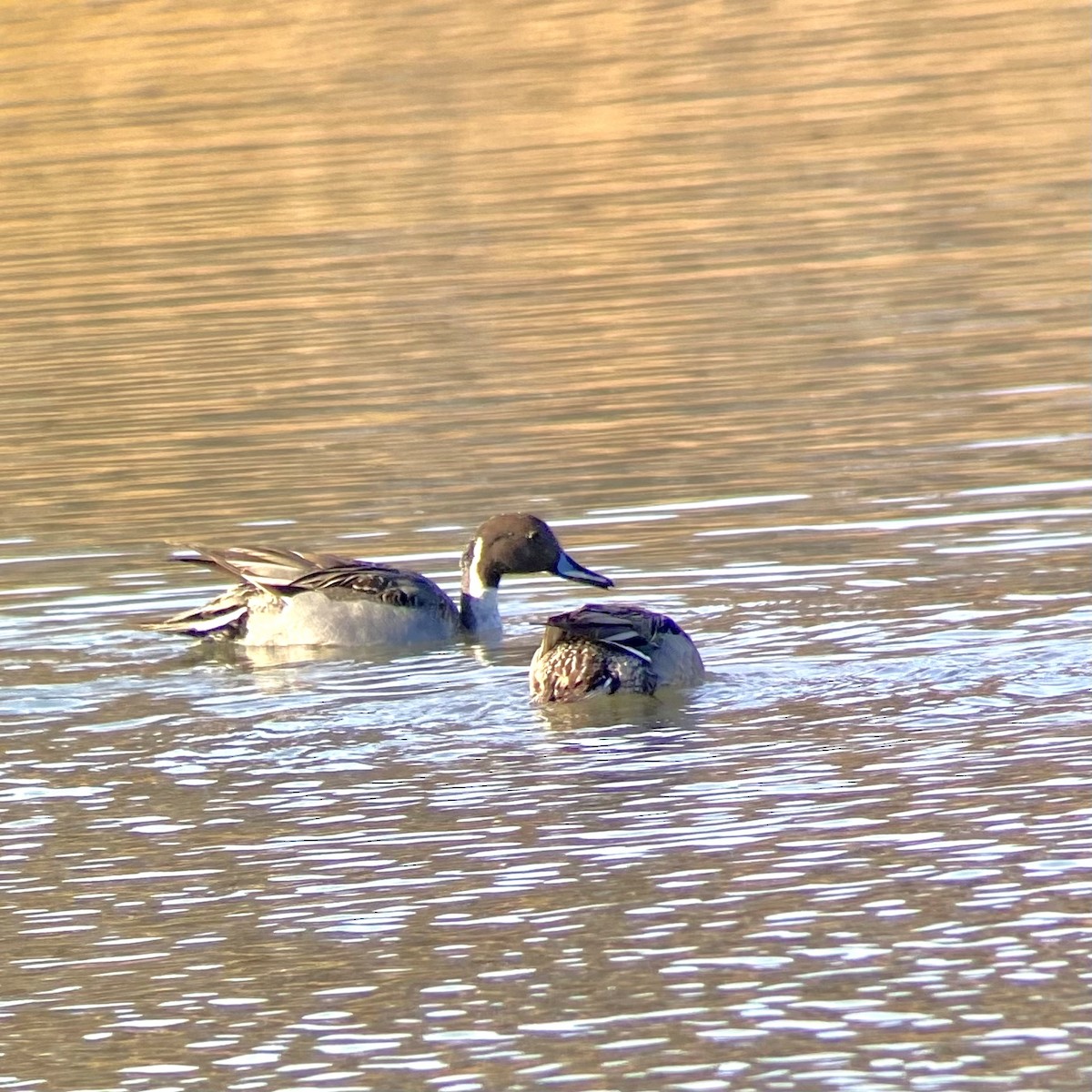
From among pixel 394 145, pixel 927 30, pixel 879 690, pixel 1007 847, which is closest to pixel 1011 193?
pixel 394 145

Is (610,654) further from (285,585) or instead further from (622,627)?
(285,585)

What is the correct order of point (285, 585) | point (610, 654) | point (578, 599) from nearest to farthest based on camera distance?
point (610, 654), point (285, 585), point (578, 599)

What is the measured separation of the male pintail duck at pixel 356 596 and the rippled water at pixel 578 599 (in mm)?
232

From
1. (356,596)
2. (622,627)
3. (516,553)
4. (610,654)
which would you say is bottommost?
(610,654)

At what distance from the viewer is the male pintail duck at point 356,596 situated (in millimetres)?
11891

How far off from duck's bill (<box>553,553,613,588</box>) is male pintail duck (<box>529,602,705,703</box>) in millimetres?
1416

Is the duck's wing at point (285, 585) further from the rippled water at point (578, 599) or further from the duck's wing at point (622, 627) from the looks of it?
the duck's wing at point (622, 627)

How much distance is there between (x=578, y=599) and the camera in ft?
42.5

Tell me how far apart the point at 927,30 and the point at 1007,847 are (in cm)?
2822

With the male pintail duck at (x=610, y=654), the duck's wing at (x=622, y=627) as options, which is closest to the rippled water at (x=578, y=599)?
the male pintail duck at (x=610, y=654)

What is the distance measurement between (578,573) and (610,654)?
169 centimetres

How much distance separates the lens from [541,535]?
39.4ft

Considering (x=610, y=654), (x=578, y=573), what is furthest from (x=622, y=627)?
(x=578, y=573)

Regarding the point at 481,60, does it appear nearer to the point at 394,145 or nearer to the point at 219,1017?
the point at 394,145
